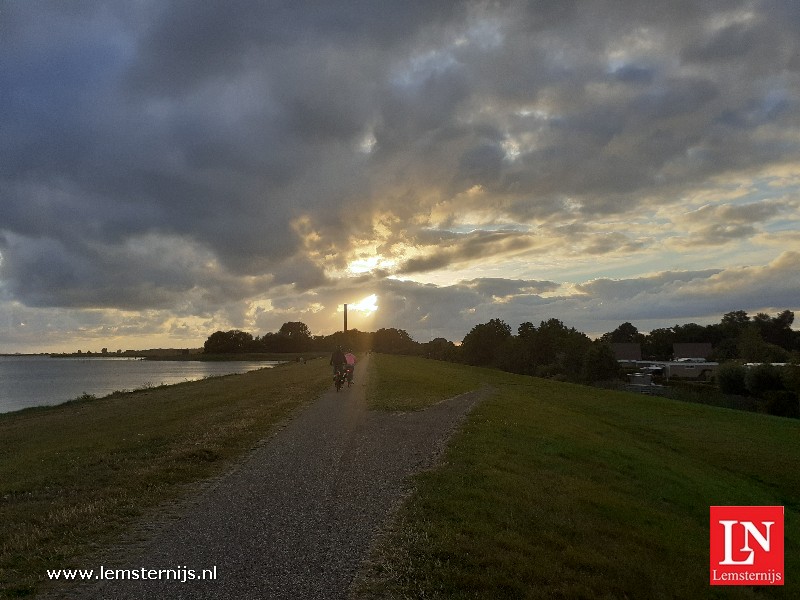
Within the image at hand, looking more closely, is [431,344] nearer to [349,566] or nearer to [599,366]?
[599,366]

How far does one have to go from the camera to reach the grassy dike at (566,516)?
6.98 meters

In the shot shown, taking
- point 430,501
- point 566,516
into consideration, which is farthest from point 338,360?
point 566,516

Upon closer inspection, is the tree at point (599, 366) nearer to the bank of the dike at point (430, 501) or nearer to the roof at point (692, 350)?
the bank of the dike at point (430, 501)

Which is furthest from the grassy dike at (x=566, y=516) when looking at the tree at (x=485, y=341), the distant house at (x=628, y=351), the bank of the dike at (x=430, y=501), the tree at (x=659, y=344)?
the tree at (x=659, y=344)

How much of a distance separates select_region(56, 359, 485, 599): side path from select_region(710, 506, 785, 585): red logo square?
5112mm

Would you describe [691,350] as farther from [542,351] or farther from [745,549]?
[745,549]

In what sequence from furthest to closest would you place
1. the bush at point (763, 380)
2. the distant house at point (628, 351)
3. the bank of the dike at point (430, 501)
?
the distant house at point (628, 351) → the bush at point (763, 380) → the bank of the dike at point (430, 501)

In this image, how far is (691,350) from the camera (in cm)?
13125

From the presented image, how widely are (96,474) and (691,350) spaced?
460 ft

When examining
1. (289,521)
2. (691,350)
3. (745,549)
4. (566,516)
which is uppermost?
(691,350)

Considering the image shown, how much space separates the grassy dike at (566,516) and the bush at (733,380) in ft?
130

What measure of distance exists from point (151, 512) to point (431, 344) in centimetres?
18378

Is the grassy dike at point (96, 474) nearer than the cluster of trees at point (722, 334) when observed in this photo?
Yes

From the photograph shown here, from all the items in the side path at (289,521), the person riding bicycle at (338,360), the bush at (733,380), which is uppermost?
the person riding bicycle at (338,360)
